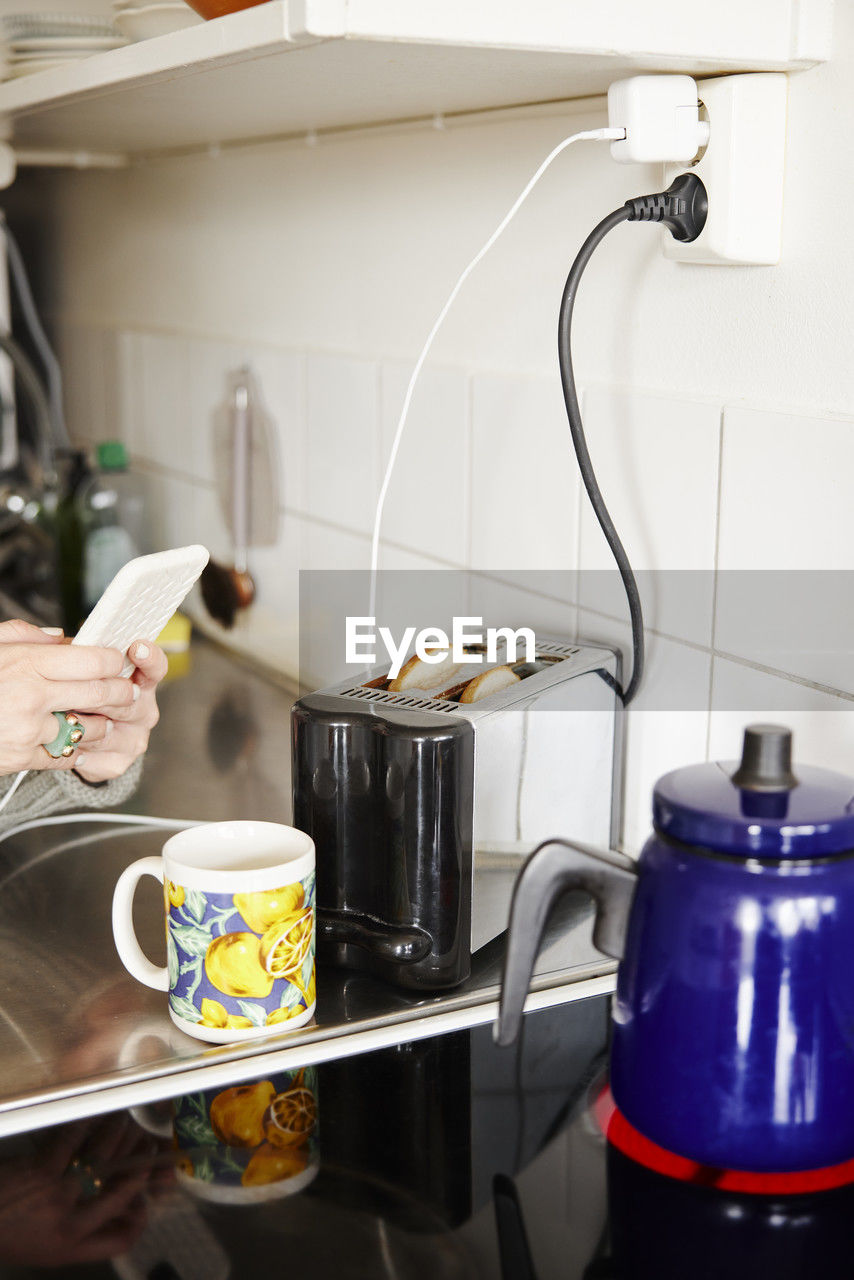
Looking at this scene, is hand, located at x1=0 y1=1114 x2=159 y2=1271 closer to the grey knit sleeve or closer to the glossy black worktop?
the glossy black worktop

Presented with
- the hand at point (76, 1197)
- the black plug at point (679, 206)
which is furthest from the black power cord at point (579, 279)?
the hand at point (76, 1197)

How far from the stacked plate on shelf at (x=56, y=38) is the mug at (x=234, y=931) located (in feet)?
2.34

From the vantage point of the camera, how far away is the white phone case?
83 cm

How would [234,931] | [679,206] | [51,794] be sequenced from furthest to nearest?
[51,794] → [679,206] → [234,931]

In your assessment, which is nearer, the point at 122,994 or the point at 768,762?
the point at 768,762

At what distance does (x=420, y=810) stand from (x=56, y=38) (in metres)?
0.78

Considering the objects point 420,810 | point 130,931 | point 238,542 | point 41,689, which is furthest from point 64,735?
point 238,542

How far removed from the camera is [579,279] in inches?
35.9

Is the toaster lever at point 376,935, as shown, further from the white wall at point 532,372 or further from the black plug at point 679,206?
the black plug at point 679,206

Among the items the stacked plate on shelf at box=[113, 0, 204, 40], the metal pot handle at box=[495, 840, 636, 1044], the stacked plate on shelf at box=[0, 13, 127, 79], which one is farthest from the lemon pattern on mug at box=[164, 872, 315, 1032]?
the stacked plate on shelf at box=[0, 13, 127, 79]

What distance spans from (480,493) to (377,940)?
0.46m

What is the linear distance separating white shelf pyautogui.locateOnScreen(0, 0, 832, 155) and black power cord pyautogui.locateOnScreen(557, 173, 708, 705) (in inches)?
3.0

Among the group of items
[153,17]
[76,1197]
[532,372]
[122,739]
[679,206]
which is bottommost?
[76,1197]

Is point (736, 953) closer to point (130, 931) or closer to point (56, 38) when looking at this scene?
point (130, 931)
